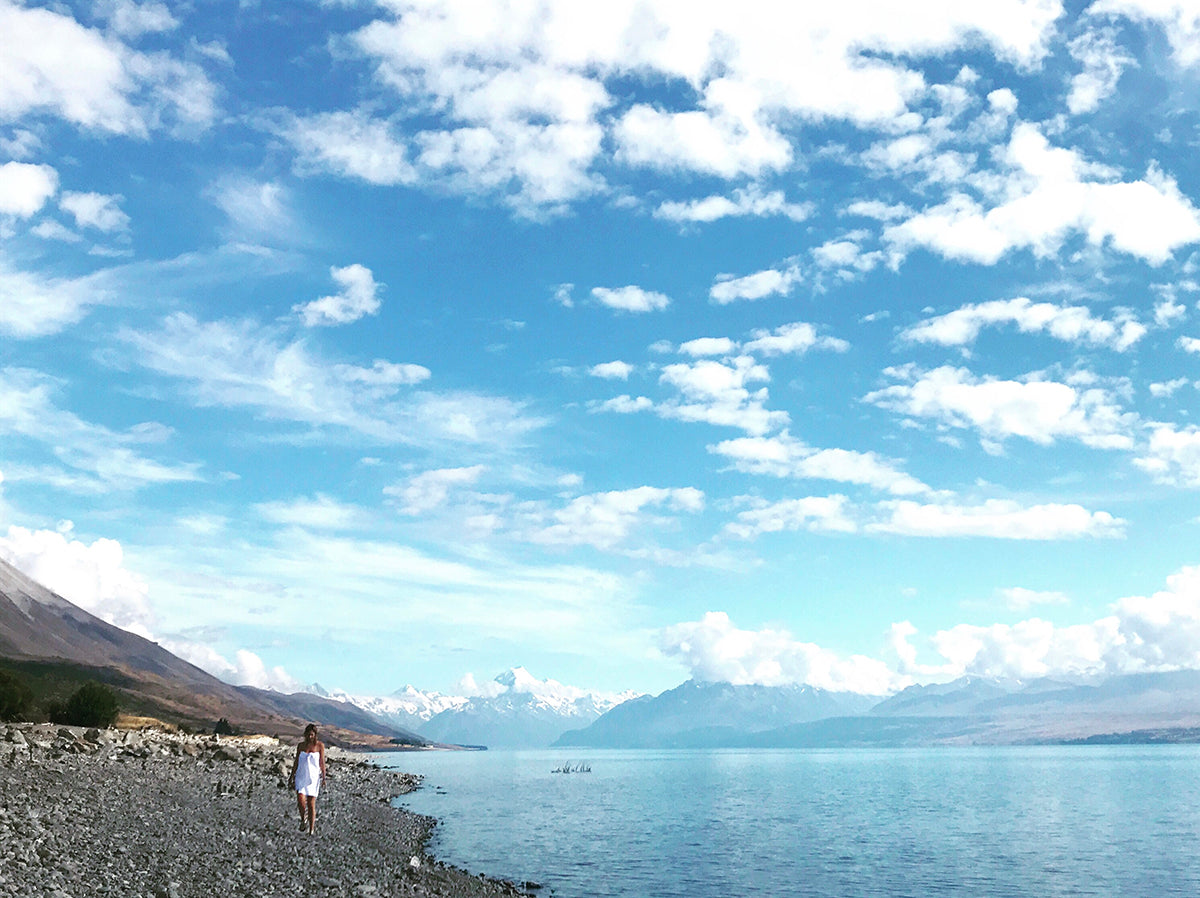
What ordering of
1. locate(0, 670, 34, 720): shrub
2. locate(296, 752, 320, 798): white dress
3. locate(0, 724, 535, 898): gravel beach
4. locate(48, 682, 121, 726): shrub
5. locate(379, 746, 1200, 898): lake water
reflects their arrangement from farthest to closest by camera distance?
1. locate(48, 682, 121, 726): shrub
2. locate(0, 670, 34, 720): shrub
3. locate(379, 746, 1200, 898): lake water
4. locate(296, 752, 320, 798): white dress
5. locate(0, 724, 535, 898): gravel beach

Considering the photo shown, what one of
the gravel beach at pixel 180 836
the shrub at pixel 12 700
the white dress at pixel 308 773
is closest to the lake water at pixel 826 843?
the gravel beach at pixel 180 836

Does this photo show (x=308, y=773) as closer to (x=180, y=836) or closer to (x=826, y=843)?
(x=180, y=836)

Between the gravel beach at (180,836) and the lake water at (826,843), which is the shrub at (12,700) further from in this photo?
the lake water at (826,843)

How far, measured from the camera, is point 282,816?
58.3 metres

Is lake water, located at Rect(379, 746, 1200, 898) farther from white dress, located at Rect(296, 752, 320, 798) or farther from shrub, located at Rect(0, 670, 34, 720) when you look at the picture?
shrub, located at Rect(0, 670, 34, 720)

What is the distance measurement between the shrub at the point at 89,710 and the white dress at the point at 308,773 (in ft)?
380

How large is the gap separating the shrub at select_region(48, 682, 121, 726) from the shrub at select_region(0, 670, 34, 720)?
6.66m

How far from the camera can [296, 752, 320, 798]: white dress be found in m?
35.5

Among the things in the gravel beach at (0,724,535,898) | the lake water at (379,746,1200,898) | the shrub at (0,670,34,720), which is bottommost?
the lake water at (379,746,1200,898)

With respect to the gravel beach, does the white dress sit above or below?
above

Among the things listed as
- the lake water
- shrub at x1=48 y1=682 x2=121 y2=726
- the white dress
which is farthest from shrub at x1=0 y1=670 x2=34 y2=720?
the white dress

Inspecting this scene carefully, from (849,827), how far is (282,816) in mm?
54322

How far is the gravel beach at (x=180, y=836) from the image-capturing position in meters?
30.5

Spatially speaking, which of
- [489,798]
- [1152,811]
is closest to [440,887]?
[489,798]
